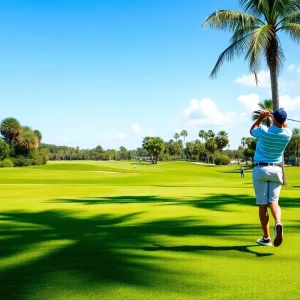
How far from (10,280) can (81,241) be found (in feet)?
7.11

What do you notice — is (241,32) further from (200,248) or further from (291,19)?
(200,248)

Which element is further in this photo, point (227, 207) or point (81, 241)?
point (227, 207)

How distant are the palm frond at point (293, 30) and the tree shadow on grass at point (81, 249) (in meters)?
18.9

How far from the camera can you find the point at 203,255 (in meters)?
5.60

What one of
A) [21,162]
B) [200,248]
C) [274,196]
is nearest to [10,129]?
[21,162]

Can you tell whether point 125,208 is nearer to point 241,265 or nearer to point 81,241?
point 81,241

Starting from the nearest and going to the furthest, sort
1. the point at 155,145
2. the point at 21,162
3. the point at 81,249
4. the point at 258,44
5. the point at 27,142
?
the point at 81,249
the point at 258,44
the point at 21,162
the point at 27,142
the point at 155,145

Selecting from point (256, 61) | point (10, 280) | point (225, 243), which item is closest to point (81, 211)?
point (225, 243)

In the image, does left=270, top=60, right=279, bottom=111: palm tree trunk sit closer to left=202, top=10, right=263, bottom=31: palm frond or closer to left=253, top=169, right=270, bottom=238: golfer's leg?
left=202, top=10, right=263, bottom=31: palm frond

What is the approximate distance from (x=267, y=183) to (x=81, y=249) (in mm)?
3302

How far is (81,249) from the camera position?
6.04 m

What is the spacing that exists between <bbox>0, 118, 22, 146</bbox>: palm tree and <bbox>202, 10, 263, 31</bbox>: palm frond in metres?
89.2

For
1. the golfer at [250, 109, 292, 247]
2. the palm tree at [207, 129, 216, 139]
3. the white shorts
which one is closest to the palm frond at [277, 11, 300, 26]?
the golfer at [250, 109, 292, 247]

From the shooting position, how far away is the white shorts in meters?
6.13
